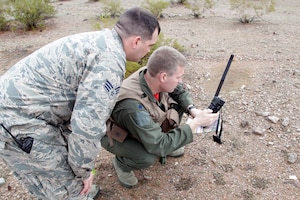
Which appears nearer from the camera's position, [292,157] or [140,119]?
[140,119]

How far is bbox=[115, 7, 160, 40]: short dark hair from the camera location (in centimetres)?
157

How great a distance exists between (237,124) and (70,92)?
208 cm

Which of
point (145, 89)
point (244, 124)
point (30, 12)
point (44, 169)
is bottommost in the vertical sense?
point (244, 124)

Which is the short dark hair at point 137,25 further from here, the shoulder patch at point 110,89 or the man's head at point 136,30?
the shoulder patch at point 110,89

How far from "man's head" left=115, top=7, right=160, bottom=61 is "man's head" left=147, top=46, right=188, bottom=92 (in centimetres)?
43

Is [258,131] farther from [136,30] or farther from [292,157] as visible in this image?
[136,30]

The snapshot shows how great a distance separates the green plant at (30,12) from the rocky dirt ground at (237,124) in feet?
1.42

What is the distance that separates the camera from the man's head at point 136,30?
1.57 m

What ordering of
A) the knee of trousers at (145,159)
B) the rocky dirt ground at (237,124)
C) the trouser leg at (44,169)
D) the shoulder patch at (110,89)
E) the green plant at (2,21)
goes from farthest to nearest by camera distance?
the green plant at (2,21) < the rocky dirt ground at (237,124) < the knee of trousers at (145,159) < the trouser leg at (44,169) < the shoulder patch at (110,89)

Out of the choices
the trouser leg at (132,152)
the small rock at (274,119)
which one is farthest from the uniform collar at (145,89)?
the small rock at (274,119)

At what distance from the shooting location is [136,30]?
157 centimetres

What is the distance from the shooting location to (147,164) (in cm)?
230

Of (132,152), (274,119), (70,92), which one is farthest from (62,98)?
(274,119)

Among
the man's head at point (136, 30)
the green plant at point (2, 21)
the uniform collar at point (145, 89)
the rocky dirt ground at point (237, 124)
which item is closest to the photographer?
the man's head at point (136, 30)
